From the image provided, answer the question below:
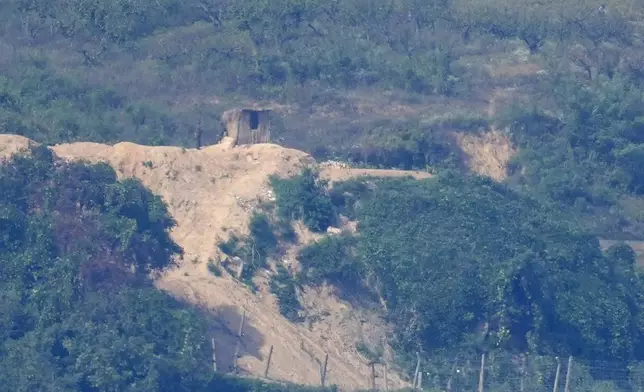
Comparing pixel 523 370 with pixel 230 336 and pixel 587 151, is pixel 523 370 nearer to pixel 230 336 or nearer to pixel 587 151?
pixel 230 336

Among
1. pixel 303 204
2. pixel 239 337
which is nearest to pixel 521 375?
pixel 239 337

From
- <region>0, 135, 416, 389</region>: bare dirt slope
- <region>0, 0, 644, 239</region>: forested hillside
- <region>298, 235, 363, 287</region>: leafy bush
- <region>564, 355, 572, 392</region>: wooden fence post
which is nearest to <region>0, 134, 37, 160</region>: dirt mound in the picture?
<region>0, 135, 416, 389</region>: bare dirt slope

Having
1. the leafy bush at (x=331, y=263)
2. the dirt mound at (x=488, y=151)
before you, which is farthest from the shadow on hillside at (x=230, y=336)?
the dirt mound at (x=488, y=151)

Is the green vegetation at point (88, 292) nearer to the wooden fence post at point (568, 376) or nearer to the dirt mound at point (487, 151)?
the wooden fence post at point (568, 376)

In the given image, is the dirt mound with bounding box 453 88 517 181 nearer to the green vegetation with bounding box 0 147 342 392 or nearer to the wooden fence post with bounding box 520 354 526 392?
the wooden fence post with bounding box 520 354 526 392

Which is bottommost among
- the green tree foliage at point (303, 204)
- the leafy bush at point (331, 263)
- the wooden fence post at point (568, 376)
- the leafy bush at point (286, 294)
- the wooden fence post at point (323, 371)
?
the wooden fence post at point (323, 371)

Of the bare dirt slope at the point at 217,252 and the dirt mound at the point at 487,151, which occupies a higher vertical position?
the dirt mound at the point at 487,151
